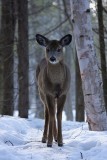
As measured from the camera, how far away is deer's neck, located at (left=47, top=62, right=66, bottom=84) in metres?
7.69

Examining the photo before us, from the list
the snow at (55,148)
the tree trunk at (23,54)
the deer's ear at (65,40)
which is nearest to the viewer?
the snow at (55,148)

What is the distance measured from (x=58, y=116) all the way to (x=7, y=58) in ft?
19.5

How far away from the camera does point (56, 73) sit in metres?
7.70

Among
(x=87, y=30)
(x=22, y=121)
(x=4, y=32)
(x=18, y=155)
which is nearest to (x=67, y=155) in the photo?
(x=18, y=155)

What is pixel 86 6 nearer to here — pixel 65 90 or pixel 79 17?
pixel 79 17

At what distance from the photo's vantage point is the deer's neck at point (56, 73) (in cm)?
769

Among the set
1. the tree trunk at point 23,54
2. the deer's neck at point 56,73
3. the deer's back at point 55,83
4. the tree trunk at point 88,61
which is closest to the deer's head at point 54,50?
the deer's neck at point 56,73

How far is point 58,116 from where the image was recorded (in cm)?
766

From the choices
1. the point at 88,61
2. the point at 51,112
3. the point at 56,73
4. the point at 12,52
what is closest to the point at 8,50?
the point at 12,52

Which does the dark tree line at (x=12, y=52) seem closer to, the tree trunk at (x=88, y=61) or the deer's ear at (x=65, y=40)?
the tree trunk at (x=88, y=61)

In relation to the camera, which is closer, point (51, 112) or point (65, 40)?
point (51, 112)

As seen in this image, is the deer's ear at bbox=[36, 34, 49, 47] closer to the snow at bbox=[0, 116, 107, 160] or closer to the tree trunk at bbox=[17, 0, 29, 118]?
the snow at bbox=[0, 116, 107, 160]

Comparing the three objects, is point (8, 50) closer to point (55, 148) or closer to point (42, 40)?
point (42, 40)

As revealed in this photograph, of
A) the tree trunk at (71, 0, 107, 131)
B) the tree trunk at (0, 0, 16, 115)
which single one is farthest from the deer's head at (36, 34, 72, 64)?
the tree trunk at (0, 0, 16, 115)
